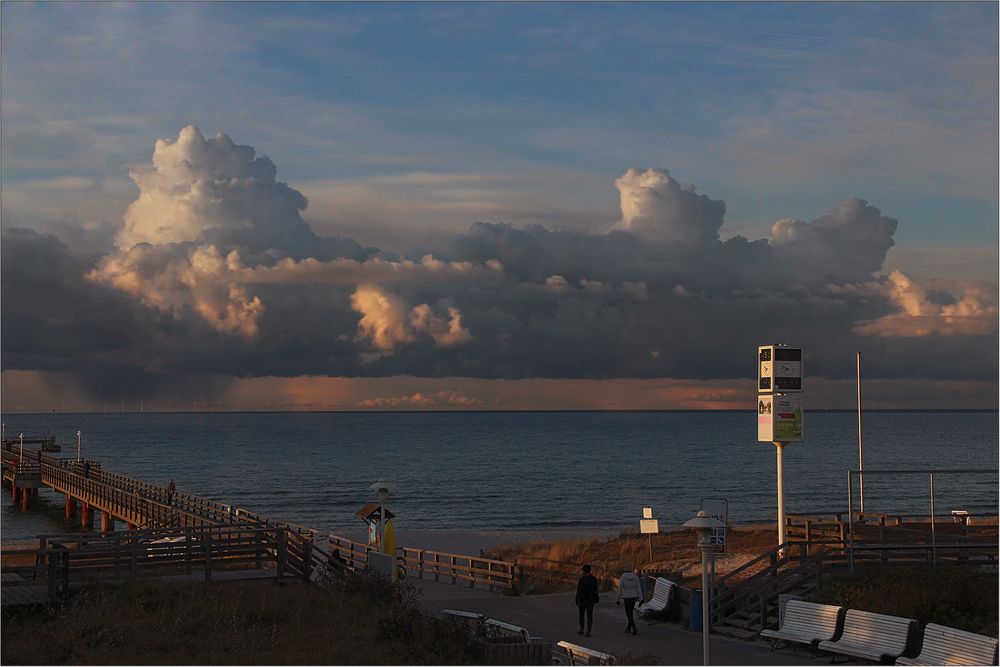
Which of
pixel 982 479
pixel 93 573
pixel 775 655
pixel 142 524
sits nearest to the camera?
pixel 775 655

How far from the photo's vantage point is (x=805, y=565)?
2164 cm

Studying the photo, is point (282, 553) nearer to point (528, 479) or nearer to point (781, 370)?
point (781, 370)

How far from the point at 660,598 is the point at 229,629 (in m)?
9.46

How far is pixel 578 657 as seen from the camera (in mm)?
17109

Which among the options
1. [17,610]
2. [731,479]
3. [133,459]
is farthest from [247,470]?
[17,610]

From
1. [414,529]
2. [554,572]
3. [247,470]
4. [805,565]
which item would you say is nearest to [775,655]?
[805,565]

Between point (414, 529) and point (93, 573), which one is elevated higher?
point (93, 573)

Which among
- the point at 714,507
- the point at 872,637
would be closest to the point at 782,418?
the point at 714,507

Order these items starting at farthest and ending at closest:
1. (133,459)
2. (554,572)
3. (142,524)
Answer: (133,459) < (142,524) < (554,572)

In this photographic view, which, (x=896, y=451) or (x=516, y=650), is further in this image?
(x=896, y=451)

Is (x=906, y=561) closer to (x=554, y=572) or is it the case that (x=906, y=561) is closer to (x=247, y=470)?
(x=554, y=572)

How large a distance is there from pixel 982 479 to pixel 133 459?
339 feet

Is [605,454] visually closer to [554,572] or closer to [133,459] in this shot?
[133,459]

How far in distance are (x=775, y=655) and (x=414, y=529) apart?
45.2 meters
